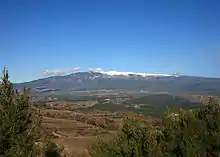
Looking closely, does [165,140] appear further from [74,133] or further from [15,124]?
[74,133]

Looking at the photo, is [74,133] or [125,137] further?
[74,133]

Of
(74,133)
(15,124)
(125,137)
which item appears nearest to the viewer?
(15,124)

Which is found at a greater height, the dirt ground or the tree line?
the tree line

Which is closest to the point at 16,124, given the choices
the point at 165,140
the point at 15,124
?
the point at 15,124

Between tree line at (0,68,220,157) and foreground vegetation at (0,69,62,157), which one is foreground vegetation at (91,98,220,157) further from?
foreground vegetation at (0,69,62,157)

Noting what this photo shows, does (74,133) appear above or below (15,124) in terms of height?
below

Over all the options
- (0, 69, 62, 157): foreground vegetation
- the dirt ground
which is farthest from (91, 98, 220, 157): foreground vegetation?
the dirt ground

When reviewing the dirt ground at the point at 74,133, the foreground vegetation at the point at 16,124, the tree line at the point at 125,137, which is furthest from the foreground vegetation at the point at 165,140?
the dirt ground at the point at 74,133

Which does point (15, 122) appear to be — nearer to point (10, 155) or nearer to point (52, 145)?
point (10, 155)

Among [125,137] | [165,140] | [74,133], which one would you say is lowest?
[74,133]

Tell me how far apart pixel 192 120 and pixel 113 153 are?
24.6 ft

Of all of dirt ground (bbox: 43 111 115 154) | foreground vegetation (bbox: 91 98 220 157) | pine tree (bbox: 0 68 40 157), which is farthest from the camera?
dirt ground (bbox: 43 111 115 154)

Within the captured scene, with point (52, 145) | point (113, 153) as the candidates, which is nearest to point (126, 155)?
point (113, 153)

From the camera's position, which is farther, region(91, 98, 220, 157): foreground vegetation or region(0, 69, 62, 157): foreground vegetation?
region(91, 98, 220, 157): foreground vegetation
